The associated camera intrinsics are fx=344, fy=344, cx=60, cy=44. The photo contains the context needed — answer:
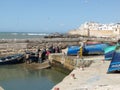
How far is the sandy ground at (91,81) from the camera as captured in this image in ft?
54.4

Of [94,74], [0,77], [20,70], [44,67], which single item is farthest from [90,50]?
[94,74]

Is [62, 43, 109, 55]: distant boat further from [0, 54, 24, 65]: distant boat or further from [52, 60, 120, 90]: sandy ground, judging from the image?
[52, 60, 120, 90]: sandy ground

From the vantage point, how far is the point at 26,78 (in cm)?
2897

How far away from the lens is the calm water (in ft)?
81.8

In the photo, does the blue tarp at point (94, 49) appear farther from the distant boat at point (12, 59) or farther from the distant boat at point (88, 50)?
the distant boat at point (12, 59)

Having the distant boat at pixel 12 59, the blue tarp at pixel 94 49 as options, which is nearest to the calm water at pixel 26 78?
the distant boat at pixel 12 59

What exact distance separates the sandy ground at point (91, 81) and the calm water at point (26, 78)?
416 centimetres

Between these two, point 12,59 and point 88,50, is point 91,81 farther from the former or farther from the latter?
point 12,59

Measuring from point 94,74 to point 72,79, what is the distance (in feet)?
7.05

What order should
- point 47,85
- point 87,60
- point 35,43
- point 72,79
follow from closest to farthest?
point 72,79 → point 47,85 → point 87,60 → point 35,43

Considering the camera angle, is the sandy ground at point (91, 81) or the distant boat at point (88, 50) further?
the distant boat at point (88, 50)

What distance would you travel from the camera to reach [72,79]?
19266 millimetres

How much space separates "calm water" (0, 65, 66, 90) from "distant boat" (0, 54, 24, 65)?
103 centimetres

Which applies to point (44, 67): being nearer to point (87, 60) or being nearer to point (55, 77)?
point (55, 77)
